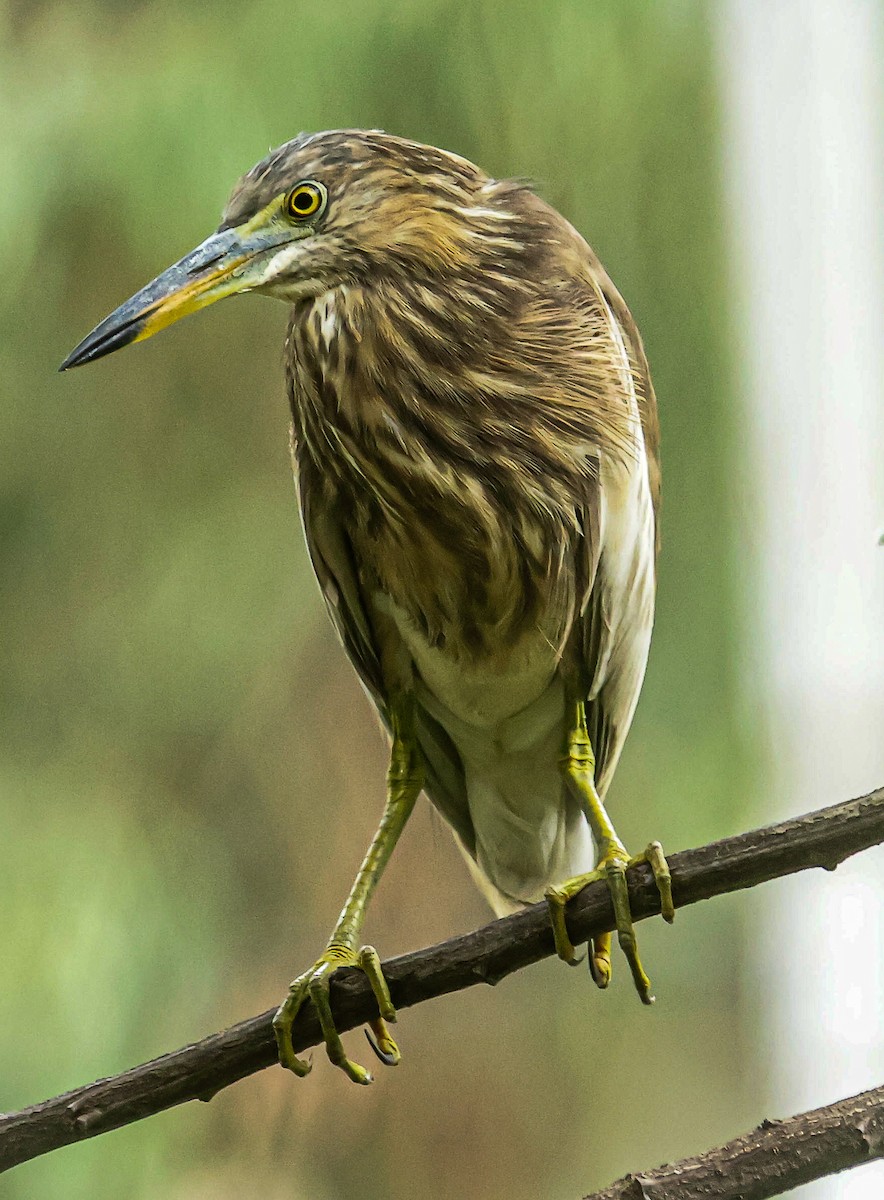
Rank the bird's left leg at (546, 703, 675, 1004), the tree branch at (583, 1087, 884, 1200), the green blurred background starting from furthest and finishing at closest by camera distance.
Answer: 1. the green blurred background
2. the bird's left leg at (546, 703, 675, 1004)
3. the tree branch at (583, 1087, 884, 1200)

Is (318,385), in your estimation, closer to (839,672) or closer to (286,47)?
(839,672)

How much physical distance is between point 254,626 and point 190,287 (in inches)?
39.2

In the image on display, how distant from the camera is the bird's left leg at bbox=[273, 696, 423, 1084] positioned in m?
0.80

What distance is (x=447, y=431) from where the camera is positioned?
0.85 meters

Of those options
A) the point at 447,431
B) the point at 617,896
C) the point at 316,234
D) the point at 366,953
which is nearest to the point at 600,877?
the point at 617,896

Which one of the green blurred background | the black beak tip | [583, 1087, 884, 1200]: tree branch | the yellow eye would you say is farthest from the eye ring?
the green blurred background

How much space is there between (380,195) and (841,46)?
1137 mm

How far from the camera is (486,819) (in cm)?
108

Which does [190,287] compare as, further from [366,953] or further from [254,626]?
[254,626]

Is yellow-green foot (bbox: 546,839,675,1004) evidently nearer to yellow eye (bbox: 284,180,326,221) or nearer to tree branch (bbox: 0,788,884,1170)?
tree branch (bbox: 0,788,884,1170)

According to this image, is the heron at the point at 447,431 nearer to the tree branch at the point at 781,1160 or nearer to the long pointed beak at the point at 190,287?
the long pointed beak at the point at 190,287

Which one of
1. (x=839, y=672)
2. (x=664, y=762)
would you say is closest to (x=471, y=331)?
(x=839, y=672)

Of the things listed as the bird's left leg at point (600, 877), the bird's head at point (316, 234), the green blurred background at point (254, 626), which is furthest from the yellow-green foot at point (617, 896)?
the green blurred background at point (254, 626)

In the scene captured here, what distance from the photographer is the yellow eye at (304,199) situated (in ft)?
2.70
